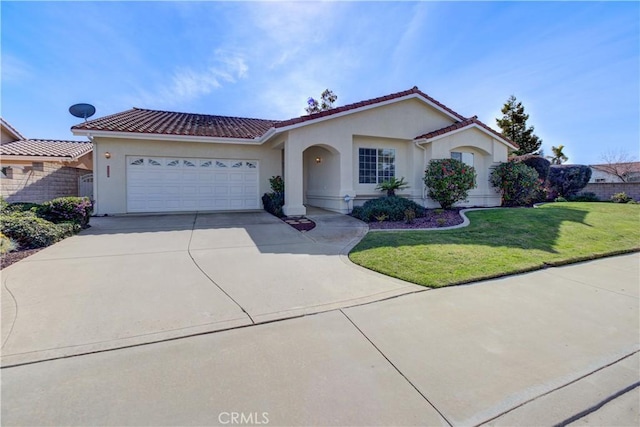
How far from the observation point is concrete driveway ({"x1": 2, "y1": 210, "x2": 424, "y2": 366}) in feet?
11.0

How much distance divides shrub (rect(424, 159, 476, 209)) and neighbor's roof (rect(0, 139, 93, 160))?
57.5 ft

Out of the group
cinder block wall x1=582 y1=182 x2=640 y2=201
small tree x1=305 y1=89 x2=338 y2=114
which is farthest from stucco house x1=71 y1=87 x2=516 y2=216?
small tree x1=305 y1=89 x2=338 y2=114

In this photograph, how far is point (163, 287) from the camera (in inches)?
184

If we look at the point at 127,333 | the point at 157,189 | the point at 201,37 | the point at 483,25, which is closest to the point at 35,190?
the point at 157,189

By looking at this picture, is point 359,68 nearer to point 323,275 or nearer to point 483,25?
point 483,25

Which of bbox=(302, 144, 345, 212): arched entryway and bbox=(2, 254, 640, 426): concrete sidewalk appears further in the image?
bbox=(302, 144, 345, 212): arched entryway

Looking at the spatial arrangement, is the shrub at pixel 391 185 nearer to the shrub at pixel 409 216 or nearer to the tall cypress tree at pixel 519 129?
the shrub at pixel 409 216

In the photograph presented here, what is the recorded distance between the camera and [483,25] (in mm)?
9805

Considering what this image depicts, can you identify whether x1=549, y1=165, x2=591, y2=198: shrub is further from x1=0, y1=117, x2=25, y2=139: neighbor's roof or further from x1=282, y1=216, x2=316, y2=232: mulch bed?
x1=0, y1=117, x2=25, y2=139: neighbor's roof

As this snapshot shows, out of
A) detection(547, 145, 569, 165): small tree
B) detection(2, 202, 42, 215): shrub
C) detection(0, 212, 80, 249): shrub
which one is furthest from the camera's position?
detection(547, 145, 569, 165): small tree

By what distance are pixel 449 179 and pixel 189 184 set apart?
37.7ft

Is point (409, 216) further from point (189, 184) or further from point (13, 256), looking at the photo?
point (13, 256)

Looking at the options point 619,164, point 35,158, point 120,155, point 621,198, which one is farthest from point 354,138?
point 619,164
